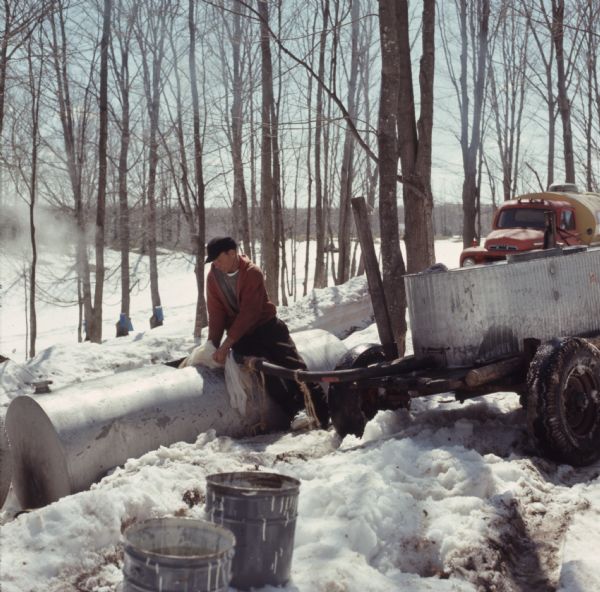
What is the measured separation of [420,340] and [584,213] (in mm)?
10984

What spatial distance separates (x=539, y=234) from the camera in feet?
49.3

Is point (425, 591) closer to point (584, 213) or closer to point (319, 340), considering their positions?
point (319, 340)

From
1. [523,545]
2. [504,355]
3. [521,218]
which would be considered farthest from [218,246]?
[521,218]

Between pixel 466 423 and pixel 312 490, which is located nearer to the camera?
pixel 312 490

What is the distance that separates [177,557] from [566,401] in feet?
12.2

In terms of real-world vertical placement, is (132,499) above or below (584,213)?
below

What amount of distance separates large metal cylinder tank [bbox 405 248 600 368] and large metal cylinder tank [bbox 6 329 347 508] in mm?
1769

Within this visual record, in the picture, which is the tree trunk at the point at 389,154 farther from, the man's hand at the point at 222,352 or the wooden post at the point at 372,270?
the man's hand at the point at 222,352

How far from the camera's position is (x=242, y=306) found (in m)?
6.67

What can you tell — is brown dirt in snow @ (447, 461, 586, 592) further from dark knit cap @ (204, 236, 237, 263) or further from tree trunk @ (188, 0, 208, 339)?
tree trunk @ (188, 0, 208, 339)

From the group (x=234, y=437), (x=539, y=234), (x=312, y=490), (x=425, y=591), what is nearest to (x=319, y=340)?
(x=234, y=437)

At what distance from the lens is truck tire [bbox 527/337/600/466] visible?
5.14 m

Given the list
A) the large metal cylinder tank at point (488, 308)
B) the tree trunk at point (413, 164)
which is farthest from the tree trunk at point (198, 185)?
the large metal cylinder tank at point (488, 308)

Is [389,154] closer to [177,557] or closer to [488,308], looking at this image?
[488,308]
